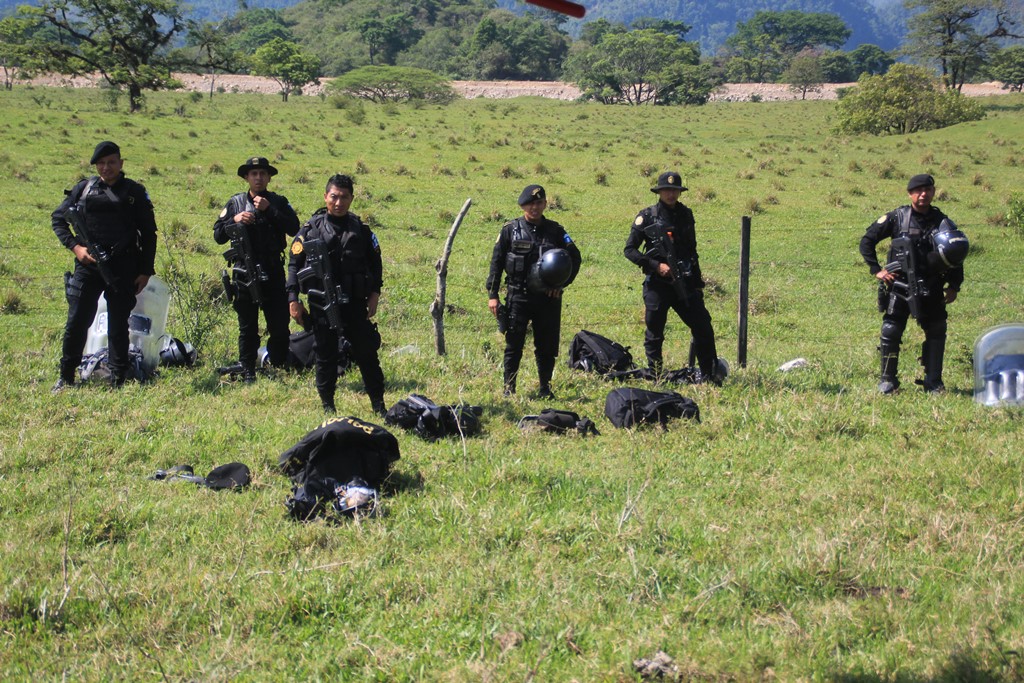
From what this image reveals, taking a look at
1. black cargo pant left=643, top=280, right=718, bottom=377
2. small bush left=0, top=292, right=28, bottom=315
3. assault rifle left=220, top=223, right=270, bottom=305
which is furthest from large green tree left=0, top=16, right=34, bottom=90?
black cargo pant left=643, top=280, right=718, bottom=377

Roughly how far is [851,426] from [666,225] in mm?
2429

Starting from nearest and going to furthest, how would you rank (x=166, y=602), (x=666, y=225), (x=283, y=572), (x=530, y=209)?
(x=166, y=602) < (x=283, y=572) < (x=530, y=209) < (x=666, y=225)

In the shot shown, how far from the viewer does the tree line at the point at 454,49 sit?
4584 cm

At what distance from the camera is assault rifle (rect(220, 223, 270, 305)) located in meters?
8.34

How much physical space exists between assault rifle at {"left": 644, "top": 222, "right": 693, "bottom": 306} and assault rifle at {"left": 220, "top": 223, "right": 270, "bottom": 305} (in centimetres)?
338

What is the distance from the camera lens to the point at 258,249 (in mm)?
8414

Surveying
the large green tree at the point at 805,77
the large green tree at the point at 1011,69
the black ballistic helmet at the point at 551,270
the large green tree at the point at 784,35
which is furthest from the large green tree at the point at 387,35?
the black ballistic helmet at the point at 551,270

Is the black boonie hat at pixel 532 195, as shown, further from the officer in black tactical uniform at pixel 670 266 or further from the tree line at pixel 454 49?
the tree line at pixel 454 49

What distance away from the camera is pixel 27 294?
40.6 feet

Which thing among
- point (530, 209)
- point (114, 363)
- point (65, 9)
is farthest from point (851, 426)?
point (65, 9)

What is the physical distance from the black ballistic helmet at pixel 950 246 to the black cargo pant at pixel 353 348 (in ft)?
15.3

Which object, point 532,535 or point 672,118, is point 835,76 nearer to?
point 672,118

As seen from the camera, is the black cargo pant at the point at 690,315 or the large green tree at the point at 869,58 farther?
the large green tree at the point at 869,58

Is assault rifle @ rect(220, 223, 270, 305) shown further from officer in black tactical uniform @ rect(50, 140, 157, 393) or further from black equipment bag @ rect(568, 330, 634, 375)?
black equipment bag @ rect(568, 330, 634, 375)
